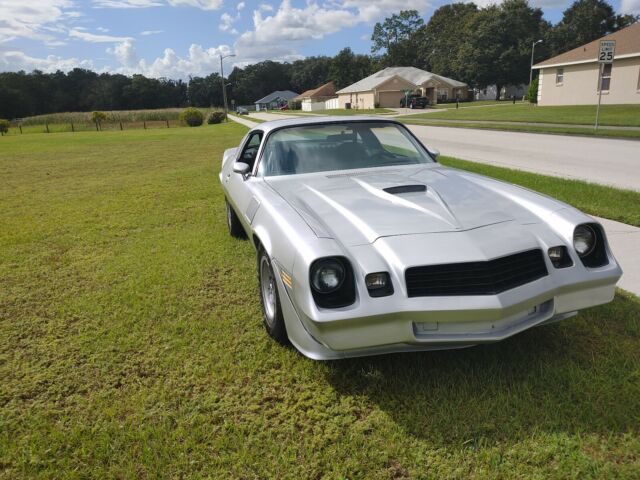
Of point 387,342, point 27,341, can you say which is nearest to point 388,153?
point 387,342

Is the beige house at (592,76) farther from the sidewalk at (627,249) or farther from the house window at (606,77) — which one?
the sidewalk at (627,249)

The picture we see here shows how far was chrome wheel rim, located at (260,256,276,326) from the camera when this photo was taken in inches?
121

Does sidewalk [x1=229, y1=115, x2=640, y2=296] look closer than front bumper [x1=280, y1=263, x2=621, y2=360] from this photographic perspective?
No

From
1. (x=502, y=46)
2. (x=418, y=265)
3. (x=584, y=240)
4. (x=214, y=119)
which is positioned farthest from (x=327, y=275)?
(x=502, y=46)

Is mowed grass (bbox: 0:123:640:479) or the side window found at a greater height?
the side window

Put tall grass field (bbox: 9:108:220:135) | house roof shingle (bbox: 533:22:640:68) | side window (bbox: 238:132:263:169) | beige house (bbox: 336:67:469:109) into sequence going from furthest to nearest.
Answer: beige house (bbox: 336:67:469:109) → tall grass field (bbox: 9:108:220:135) → house roof shingle (bbox: 533:22:640:68) → side window (bbox: 238:132:263:169)

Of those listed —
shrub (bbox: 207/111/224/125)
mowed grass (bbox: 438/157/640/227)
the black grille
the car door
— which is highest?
shrub (bbox: 207/111/224/125)

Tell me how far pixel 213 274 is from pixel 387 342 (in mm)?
2605

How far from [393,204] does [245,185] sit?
1582mm

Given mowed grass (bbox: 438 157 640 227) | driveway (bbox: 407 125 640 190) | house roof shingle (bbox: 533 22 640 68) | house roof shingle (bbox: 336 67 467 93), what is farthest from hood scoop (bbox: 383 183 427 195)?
house roof shingle (bbox: 336 67 467 93)

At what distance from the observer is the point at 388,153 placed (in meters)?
4.20

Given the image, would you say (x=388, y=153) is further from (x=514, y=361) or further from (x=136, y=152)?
(x=136, y=152)

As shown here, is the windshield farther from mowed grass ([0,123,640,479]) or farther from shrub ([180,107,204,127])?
shrub ([180,107,204,127])

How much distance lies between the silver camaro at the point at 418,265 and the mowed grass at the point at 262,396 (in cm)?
35
